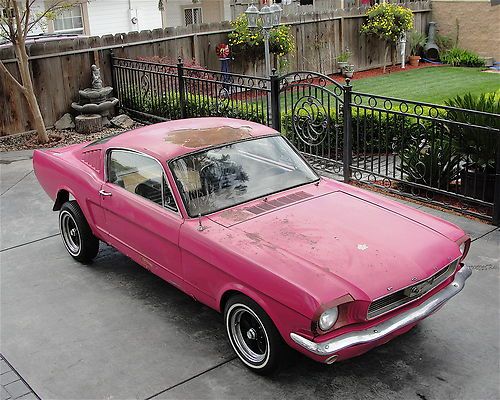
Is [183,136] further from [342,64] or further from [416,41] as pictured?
[416,41]

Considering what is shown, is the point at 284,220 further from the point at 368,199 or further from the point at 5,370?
the point at 5,370

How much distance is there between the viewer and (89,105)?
12.4m

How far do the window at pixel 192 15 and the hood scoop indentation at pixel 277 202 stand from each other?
20.0 metres

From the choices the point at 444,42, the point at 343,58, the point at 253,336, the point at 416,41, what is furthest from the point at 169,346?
the point at 444,42

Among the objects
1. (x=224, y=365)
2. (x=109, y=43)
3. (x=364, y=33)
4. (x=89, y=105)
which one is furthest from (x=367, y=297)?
(x=364, y=33)

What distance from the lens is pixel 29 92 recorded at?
37.0 ft

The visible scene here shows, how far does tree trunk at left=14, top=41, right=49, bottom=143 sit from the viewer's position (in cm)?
1097

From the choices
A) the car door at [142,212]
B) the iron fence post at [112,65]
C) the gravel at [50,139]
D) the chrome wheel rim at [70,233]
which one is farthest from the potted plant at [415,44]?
the car door at [142,212]

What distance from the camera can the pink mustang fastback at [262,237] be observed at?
4.21 metres

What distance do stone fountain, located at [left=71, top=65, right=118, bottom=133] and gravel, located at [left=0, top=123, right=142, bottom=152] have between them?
17 cm

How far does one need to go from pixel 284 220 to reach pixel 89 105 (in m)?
8.28

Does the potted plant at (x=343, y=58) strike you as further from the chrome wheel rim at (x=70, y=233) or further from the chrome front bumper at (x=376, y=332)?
Result: the chrome front bumper at (x=376, y=332)

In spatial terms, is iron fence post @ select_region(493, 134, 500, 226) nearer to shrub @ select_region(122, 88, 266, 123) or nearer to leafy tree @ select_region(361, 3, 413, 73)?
shrub @ select_region(122, 88, 266, 123)

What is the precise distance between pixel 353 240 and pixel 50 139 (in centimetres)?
835
